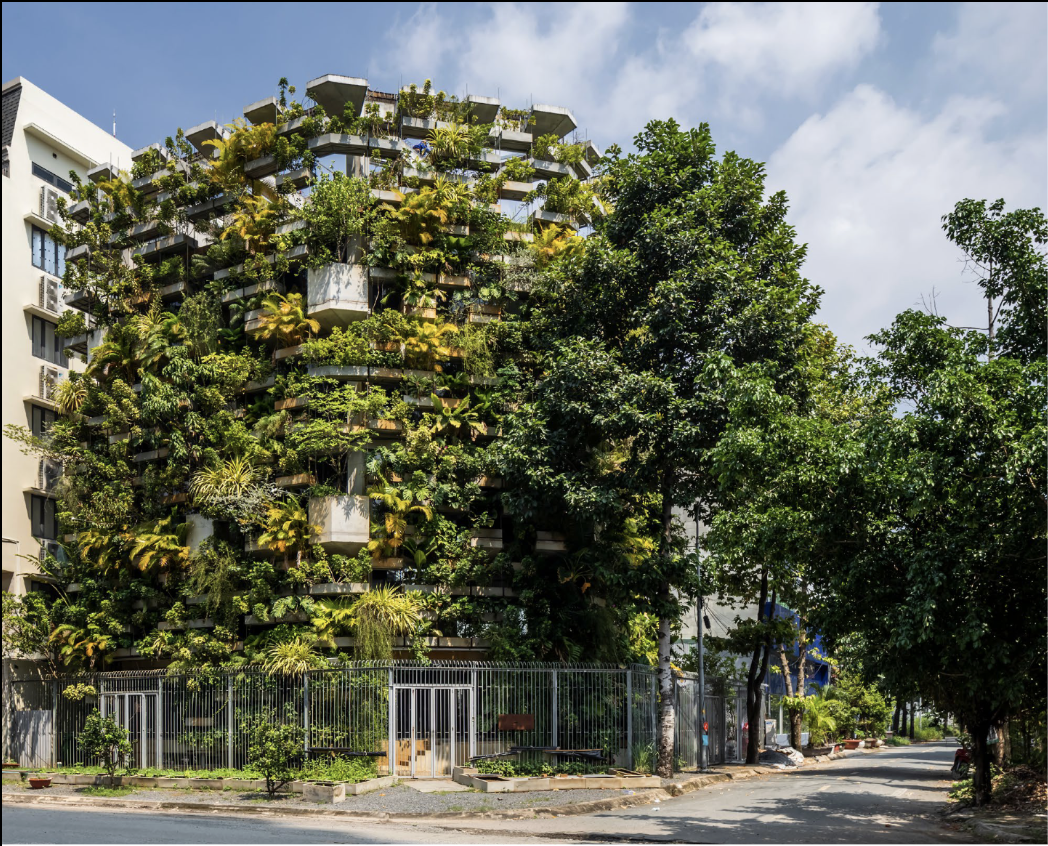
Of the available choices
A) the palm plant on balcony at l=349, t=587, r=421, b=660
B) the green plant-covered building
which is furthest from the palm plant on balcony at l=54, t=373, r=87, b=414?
the palm plant on balcony at l=349, t=587, r=421, b=660

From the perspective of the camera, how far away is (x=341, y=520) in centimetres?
2855

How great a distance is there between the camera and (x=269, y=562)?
97.5 ft

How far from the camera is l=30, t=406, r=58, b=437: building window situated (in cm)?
3975

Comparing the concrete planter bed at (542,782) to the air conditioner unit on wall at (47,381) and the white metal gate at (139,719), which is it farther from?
the air conditioner unit on wall at (47,381)

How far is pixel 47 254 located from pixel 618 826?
34.2 metres

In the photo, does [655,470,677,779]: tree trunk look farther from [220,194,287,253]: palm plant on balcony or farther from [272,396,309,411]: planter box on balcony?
[220,194,287,253]: palm plant on balcony

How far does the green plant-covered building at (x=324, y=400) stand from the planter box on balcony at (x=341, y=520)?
7 centimetres

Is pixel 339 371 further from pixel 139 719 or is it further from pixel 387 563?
pixel 139 719

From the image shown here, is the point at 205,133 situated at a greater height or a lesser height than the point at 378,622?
greater

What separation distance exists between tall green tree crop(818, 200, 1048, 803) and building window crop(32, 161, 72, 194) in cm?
3558

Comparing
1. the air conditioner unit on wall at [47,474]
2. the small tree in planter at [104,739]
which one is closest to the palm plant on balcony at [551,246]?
the small tree in planter at [104,739]

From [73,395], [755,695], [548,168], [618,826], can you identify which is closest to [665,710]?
[618,826]

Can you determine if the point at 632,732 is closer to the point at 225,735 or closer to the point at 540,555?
the point at 540,555

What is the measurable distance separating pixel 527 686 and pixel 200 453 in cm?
1226
